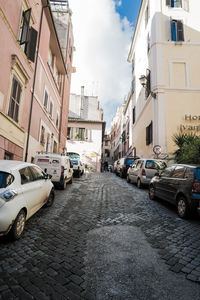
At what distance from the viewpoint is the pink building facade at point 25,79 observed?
8422 mm

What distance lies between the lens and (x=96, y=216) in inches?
219

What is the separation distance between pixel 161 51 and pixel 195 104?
5846 millimetres

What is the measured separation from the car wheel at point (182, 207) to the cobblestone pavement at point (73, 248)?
0.62ft

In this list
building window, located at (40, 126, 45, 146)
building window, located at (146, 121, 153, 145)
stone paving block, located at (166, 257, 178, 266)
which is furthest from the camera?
building window, located at (146, 121, 153, 145)

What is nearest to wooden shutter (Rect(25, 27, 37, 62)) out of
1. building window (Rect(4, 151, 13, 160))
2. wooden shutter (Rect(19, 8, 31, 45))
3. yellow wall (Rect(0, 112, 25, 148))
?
wooden shutter (Rect(19, 8, 31, 45))

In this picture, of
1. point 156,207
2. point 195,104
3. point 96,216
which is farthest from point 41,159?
point 195,104

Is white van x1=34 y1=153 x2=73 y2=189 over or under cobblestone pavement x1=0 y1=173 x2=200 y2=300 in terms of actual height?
over

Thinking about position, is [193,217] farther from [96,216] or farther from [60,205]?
[60,205]

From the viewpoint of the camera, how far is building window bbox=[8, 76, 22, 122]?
9.35m

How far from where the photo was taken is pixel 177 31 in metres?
18.2

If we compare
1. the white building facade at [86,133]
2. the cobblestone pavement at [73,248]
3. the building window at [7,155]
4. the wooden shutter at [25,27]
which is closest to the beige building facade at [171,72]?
the wooden shutter at [25,27]

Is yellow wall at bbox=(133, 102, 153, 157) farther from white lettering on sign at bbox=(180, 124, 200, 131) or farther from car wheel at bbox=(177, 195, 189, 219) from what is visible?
car wheel at bbox=(177, 195, 189, 219)

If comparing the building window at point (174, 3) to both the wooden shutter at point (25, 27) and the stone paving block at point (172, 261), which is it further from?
the stone paving block at point (172, 261)

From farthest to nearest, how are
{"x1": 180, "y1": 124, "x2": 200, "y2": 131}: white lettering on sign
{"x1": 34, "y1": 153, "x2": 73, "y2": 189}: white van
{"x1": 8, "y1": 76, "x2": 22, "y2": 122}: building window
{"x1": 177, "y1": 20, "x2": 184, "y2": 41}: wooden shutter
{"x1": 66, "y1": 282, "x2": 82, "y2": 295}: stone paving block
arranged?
{"x1": 177, "y1": 20, "x2": 184, "y2": 41}: wooden shutter, {"x1": 180, "y1": 124, "x2": 200, "y2": 131}: white lettering on sign, {"x1": 34, "y1": 153, "x2": 73, "y2": 189}: white van, {"x1": 8, "y1": 76, "x2": 22, "y2": 122}: building window, {"x1": 66, "y1": 282, "x2": 82, "y2": 295}: stone paving block
